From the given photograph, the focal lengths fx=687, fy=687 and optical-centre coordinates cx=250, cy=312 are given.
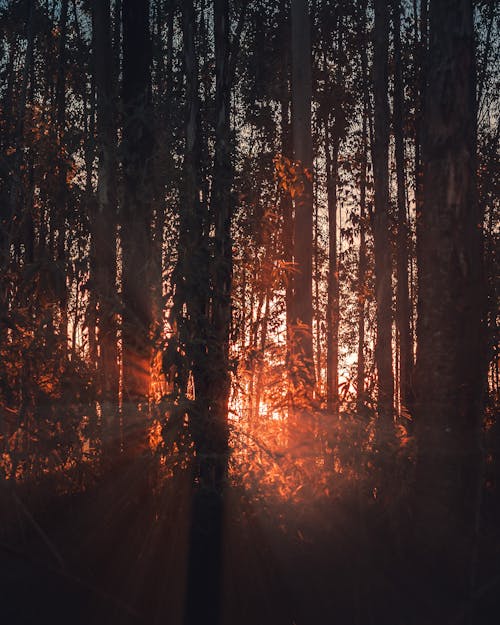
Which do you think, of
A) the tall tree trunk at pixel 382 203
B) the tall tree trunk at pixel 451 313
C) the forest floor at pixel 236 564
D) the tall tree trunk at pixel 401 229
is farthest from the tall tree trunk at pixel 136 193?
the tall tree trunk at pixel 401 229

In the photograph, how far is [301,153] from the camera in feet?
33.9

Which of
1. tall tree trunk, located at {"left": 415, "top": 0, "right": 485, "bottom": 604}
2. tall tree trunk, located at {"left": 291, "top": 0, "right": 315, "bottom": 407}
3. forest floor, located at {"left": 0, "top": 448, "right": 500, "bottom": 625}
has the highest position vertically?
tall tree trunk, located at {"left": 291, "top": 0, "right": 315, "bottom": 407}

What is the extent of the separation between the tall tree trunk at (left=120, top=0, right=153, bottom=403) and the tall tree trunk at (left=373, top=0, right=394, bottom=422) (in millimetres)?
6799

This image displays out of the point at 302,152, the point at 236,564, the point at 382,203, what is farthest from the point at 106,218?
the point at 382,203

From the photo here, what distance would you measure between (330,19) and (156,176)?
1391cm

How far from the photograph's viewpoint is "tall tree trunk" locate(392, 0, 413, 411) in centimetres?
1611

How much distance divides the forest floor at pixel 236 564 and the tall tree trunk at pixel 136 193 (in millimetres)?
1140

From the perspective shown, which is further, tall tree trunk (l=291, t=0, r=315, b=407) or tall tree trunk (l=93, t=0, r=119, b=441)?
tall tree trunk (l=291, t=0, r=315, b=407)

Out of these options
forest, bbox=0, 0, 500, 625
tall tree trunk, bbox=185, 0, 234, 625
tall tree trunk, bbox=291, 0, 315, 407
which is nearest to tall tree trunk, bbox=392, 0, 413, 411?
tall tree trunk, bbox=291, 0, 315, 407

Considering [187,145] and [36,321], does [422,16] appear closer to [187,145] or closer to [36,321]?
[187,145]

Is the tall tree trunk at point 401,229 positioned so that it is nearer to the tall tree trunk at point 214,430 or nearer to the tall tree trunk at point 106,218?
the tall tree trunk at point 106,218

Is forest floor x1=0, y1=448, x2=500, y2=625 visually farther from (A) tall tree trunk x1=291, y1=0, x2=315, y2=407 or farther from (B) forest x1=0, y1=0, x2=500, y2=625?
(A) tall tree trunk x1=291, y1=0, x2=315, y2=407

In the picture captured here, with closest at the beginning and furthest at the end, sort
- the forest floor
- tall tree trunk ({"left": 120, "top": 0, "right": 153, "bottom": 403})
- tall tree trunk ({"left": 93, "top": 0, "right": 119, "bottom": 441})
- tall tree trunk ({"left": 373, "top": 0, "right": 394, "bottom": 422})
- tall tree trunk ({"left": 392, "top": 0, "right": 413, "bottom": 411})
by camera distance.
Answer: the forest floor, tall tree trunk ({"left": 93, "top": 0, "right": 119, "bottom": 441}), tall tree trunk ({"left": 120, "top": 0, "right": 153, "bottom": 403}), tall tree trunk ({"left": 373, "top": 0, "right": 394, "bottom": 422}), tall tree trunk ({"left": 392, "top": 0, "right": 413, "bottom": 411})

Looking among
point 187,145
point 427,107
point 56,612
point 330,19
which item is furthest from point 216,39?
point 330,19
